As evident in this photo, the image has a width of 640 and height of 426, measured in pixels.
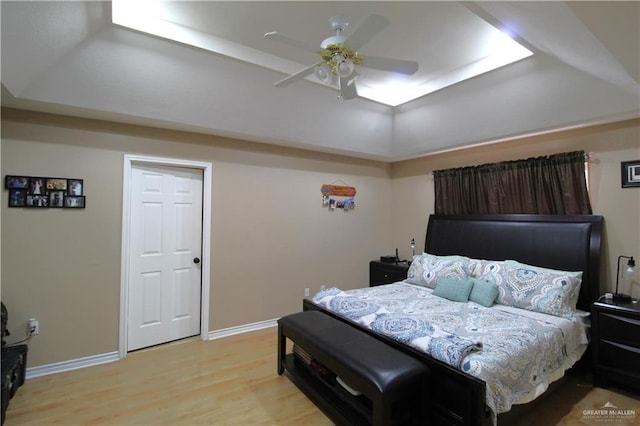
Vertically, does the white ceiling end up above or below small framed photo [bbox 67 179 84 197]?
above

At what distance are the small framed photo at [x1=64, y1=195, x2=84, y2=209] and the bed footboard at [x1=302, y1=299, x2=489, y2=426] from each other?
3.13 m

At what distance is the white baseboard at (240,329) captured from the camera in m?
3.74

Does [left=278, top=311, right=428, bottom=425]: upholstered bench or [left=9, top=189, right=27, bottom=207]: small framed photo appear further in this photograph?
[left=9, top=189, right=27, bottom=207]: small framed photo

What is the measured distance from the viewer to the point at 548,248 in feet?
10.9

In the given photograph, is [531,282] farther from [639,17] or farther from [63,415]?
[63,415]

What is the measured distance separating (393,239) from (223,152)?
3076 millimetres

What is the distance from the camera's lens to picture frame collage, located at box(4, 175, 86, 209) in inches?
108

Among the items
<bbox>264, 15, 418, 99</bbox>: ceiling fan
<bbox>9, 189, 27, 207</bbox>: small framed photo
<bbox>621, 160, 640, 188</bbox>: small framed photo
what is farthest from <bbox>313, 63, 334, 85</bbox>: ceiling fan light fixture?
<bbox>621, 160, 640, 188</bbox>: small framed photo

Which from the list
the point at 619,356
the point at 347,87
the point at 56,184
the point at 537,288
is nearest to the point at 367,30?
the point at 347,87

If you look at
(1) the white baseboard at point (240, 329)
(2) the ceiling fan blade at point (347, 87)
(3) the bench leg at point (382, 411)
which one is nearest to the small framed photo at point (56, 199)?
(1) the white baseboard at point (240, 329)

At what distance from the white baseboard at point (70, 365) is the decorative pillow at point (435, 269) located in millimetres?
3367

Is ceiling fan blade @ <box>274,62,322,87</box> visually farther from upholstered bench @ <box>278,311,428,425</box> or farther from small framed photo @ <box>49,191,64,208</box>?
small framed photo @ <box>49,191,64,208</box>

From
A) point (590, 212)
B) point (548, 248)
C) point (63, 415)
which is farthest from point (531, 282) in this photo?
point (63, 415)

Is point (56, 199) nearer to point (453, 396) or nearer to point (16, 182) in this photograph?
point (16, 182)
